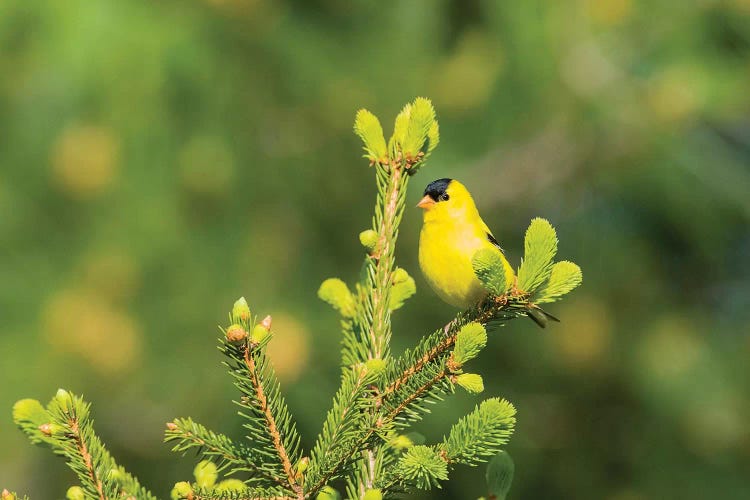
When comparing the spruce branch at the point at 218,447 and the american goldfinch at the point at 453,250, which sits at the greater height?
the american goldfinch at the point at 453,250

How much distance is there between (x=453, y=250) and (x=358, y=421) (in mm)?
727

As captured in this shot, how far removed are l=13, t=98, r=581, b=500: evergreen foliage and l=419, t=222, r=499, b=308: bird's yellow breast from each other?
38 cm

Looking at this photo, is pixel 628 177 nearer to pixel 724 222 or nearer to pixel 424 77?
pixel 724 222

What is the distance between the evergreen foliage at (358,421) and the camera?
1.28m

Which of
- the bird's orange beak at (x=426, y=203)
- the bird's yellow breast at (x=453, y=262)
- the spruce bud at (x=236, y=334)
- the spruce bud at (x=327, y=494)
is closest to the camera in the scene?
the spruce bud at (x=236, y=334)

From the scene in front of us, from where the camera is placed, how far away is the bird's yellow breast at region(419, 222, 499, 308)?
2012 millimetres

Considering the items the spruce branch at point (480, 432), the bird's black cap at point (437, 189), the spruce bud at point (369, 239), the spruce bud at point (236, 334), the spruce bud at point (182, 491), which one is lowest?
the spruce bud at point (182, 491)

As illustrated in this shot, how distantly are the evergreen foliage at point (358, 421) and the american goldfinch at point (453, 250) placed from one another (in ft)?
1.25

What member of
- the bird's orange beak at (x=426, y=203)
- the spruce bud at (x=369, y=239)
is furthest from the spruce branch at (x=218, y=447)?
the bird's orange beak at (x=426, y=203)

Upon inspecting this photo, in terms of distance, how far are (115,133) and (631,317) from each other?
9.78 feet

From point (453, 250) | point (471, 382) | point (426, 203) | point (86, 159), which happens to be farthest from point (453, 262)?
point (86, 159)

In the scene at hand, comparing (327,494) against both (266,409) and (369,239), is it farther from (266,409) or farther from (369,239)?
(369,239)

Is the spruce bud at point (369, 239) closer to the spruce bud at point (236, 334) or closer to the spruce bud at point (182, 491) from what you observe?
the spruce bud at point (236, 334)

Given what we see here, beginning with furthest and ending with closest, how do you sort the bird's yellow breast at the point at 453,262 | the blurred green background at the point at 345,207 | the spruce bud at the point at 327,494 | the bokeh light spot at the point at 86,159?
the bokeh light spot at the point at 86,159, the blurred green background at the point at 345,207, the bird's yellow breast at the point at 453,262, the spruce bud at the point at 327,494
